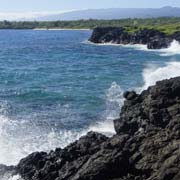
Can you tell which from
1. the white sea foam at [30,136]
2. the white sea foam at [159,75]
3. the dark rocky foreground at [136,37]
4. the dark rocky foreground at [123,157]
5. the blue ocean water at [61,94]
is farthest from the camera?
the dark rocky foreground at [136,37]

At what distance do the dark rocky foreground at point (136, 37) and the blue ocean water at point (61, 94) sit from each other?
20103 mm

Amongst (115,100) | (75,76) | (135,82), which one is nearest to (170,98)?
(115,100)

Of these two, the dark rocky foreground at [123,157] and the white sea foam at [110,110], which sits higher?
the dark rocky foreground at [123,157]

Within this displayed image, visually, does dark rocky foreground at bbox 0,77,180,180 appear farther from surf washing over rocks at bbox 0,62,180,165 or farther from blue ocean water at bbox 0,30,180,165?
blue ocean water at bbox 0,30,180,165

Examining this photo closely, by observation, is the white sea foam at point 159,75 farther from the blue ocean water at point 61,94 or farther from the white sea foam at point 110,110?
the white sea foam at point 110,110

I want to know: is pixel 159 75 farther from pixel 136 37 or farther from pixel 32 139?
pixel 136 37

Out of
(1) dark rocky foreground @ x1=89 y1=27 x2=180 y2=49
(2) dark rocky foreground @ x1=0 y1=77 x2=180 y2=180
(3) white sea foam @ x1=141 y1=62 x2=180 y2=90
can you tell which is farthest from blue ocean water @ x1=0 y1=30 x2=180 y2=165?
(1) dark rocky foreground @ x1=89 y1=27 x2=180 y2=49

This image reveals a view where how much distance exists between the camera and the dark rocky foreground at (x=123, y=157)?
2020cm

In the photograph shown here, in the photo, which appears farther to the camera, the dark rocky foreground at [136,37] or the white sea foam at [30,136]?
the dark rocky foreground at [136,37]

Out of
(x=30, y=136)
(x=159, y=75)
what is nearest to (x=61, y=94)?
(x=159, y=75)

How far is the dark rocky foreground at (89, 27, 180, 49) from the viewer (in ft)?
368

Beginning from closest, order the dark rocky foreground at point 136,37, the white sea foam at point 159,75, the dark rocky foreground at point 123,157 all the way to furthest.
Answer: the dark rocky foreground at point 123,157 < the white sea foam at point 159,75 < the dark rocky foreground at point 136,37

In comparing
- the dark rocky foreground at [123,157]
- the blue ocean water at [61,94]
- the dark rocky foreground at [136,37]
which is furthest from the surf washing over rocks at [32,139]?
the dark rocky foreground at [136,37]

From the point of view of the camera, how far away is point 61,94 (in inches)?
1991
